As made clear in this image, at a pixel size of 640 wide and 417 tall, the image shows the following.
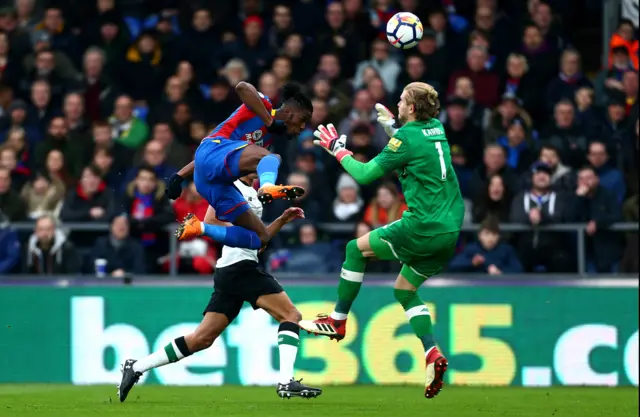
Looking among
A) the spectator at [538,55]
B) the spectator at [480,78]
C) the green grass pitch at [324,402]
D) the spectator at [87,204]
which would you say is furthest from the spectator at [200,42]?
the green grass pitch at [324,402]

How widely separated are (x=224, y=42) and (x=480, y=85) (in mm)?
3756

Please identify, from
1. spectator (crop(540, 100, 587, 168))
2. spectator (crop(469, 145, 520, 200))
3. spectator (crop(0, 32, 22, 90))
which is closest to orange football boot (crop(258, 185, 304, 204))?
spectator (crop(469, 145, 520, 200))

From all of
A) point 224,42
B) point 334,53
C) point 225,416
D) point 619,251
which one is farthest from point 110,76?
point 225,416

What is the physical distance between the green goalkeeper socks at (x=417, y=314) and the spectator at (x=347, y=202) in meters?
5.00

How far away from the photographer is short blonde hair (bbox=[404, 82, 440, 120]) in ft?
42.5

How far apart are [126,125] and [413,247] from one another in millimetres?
8139

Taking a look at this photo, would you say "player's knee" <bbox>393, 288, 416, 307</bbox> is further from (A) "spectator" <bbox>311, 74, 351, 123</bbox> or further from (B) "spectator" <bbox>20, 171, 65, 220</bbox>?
(B) "spectator" <bbox>20, 171, 65, 220</bbox>

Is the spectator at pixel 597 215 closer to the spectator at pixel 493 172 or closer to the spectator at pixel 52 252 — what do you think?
the spectator at pixel 493 172

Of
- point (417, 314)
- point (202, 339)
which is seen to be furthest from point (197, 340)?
point (417, 314)

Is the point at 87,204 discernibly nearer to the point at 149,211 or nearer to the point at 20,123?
the point at 149,211

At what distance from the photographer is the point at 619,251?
58.6 feet

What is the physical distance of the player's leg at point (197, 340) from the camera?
14078 mm

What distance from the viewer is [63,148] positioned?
19.9m

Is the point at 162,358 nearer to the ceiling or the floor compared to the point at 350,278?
nearer to the floor
